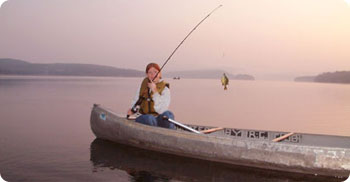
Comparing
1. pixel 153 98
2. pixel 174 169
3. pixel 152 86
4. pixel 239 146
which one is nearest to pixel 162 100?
pixel 153 98

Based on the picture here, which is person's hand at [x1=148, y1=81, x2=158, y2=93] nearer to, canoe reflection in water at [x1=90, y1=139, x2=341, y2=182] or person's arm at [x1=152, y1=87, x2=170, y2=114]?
person's arm at [x1=152, y1=87, x2=170, y2=114]

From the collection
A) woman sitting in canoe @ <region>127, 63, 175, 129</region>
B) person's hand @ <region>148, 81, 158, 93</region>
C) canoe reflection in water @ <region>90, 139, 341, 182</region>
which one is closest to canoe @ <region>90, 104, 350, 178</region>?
canoe reflection in water @ <region>90, 139, 341, 182</region>

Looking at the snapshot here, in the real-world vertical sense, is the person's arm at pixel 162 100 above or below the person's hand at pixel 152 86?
below

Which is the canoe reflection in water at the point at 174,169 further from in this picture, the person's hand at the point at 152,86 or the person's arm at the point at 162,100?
the person's hand at the point at 152,86

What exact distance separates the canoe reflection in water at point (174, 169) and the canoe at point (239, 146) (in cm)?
8

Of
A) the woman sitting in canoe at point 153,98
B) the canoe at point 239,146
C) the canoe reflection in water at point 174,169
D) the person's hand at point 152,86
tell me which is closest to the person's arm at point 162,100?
the woman sitting in canoe at point 153,98

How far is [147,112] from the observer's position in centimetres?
577

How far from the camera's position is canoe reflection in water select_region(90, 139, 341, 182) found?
4.84 m

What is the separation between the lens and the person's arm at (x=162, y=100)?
5562 millimetres

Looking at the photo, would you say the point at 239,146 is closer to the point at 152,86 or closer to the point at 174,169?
the point at 174,169

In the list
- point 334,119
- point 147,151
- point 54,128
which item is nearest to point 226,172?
point 147,151

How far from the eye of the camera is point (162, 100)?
5594 millimetres

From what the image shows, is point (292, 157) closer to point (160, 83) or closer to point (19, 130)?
point (160, 83)

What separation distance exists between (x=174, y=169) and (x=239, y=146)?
891mm
